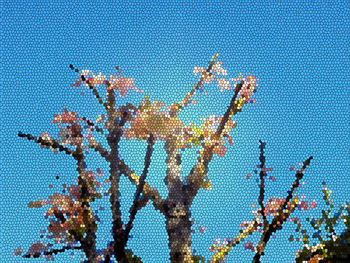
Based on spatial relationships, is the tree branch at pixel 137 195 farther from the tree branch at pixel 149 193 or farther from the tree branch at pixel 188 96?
the tree branch at pixel 188 96

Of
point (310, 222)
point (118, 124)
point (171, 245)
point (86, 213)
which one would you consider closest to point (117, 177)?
point (86, 213)

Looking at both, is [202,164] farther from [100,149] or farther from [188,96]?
[100,149]

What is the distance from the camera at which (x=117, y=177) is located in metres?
6.12

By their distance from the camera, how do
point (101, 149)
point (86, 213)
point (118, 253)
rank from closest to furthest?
point (118, 253) < point (86, 213) < point (101, 149)

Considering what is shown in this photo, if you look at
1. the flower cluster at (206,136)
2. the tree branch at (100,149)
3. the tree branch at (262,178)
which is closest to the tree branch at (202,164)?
the flower cluster at (206,136)

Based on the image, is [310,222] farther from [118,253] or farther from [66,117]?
[66,117]

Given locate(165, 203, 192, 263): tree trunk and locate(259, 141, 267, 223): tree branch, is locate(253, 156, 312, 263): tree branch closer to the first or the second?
locate(259, 141, 267, 223): tree branch

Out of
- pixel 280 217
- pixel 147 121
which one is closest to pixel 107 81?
pixel 147 121

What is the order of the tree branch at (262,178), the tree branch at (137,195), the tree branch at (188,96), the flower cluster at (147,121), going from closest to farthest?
the tree branch at (137,195) → the tree branch at (262,178) → the flower cluster at (147,121) → the tree branch at (188,96)

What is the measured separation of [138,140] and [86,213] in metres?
2.69

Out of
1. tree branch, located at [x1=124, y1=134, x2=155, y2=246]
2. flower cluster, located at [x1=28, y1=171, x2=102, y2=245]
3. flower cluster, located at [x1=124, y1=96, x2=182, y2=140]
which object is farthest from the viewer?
flower cluster, located at [x1=124, y1=96, x2=182, y2=140]

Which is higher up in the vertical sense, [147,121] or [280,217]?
[147,121]

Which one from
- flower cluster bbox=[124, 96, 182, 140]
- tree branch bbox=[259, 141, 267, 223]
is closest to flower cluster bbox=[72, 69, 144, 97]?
flower cluster bbox=[124, 96, 182, 140]

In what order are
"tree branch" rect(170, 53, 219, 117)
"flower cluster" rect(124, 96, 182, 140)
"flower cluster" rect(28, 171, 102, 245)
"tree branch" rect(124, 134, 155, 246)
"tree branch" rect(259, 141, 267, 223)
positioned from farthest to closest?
"tree branch" rect(170, 53, 219, 117), "flower cluster" rect(124, 96, 182, 140), "flower cluster" rect(28, 171, 102, 245), "tree branch" rect(259, 141, 267, 223), "tree branch" rect(124, 134, 155, 246)
